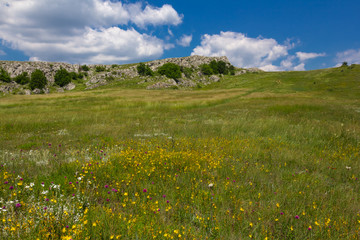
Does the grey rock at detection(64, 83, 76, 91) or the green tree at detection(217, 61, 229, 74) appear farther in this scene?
the green tree at detection(217, 61, 229, 74)

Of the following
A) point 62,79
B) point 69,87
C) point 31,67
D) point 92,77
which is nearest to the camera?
point 62,79

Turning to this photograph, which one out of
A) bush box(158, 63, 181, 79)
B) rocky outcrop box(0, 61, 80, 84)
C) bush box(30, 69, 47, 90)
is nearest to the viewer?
bush box(30, 69, 47, 90)

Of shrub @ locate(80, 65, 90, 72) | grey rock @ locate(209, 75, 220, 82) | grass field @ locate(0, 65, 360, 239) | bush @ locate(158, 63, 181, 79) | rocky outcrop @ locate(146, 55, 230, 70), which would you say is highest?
rocky outcrop @ locate(146, 55, 230, 70)

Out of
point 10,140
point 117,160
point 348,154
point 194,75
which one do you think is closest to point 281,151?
point 348,154

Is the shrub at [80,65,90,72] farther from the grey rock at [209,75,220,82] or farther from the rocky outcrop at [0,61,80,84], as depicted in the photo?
the grey rock at [209,75,220,82]

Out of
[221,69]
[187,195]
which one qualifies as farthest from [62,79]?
[187,195]

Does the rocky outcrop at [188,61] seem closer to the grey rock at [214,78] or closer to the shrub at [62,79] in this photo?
the grey rock at [214,78]

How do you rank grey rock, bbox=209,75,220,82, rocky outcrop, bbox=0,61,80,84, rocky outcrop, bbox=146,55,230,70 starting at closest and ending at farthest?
grey rock, bbox=209,75,220,82 → rocky outcrop, bbox=0,61,80,84 → rocky outcrop, bbox=146,55,230,70

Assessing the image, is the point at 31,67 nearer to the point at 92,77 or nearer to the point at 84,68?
the point at 84,68

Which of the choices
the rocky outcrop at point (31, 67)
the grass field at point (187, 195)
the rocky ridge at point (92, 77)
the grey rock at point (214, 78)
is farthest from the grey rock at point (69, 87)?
the grass field at point (187, 195)

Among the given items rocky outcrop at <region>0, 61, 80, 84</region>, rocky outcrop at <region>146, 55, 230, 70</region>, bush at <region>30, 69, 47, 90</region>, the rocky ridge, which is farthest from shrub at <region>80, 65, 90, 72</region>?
rocky outcrop at <region>146, 55, 230, 70</region>

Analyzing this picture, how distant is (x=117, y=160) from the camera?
5660 millimetres

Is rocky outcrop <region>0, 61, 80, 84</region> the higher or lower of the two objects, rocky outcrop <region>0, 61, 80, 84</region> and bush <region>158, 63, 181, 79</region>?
the higher

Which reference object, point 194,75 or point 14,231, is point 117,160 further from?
point 194,75
